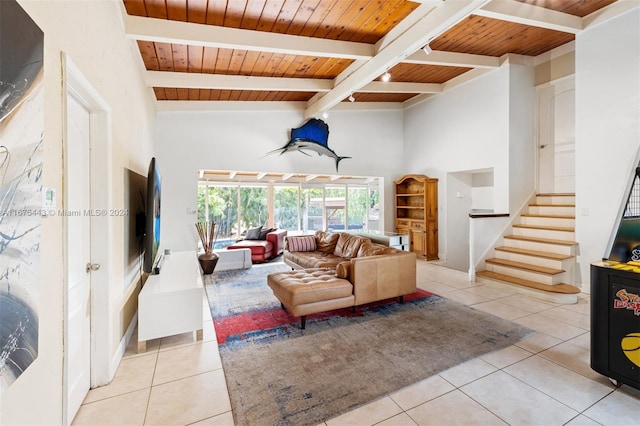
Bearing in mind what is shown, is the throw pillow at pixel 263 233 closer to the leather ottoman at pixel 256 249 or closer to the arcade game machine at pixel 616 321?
the leather ottoman at pixel 256 249

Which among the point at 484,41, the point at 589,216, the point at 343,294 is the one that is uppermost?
the point at 484,41

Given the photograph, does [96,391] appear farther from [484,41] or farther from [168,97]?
[484,41]

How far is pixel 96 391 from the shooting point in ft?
6.85

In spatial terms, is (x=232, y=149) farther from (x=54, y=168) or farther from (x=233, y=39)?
(x=54, y=168)

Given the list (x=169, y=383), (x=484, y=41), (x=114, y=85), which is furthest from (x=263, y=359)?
(x=484, y=41)

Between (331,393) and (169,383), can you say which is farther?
(169,383)

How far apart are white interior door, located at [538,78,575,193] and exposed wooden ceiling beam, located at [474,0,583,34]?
1.33 meters

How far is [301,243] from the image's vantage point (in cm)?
571

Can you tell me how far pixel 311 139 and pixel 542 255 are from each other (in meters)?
4.91

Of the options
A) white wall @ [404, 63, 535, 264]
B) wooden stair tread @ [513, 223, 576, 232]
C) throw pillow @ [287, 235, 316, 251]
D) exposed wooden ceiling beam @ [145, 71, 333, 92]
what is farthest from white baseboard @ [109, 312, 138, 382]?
wooden stair tread @ [513, 223, 576, 232]

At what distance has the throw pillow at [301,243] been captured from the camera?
566 centimetres

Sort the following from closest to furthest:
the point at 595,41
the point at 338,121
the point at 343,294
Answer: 1. the point at 343,294
2. the point at 595,41
3. the point at 338,121

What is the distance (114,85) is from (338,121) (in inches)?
206

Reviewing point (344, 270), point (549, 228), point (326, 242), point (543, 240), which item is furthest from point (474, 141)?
point (344, 270)
